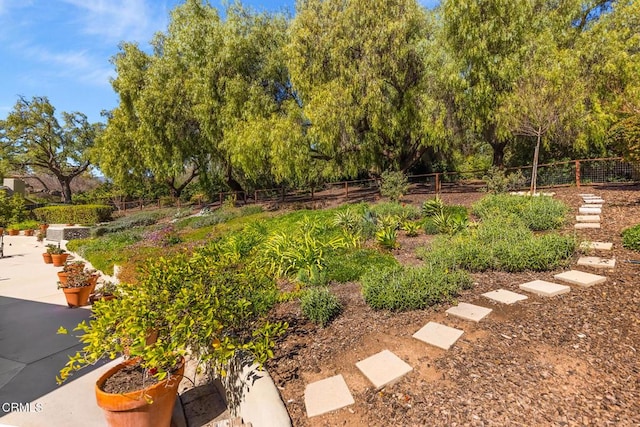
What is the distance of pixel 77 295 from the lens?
16.9ft

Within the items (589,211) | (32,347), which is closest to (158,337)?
(32,347)

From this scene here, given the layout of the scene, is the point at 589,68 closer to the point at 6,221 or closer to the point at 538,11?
the point at 538,11

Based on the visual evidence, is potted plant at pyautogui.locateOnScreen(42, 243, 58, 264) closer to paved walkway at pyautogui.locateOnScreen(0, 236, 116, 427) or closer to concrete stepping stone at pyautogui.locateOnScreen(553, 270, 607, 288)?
paved walkway at pyautogui.locateOnScreen(0, 236, 116, 427)

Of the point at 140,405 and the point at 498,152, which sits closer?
the point at 140,405

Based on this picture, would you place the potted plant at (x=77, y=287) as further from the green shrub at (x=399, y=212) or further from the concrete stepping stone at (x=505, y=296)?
the green shrub at (x=399, y=212)

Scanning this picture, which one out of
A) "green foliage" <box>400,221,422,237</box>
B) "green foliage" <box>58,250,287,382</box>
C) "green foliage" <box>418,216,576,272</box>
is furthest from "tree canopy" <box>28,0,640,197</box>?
"green foliage" <box>58,250,287,382</box>

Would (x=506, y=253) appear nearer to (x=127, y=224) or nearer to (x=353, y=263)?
(x=353, y=263)

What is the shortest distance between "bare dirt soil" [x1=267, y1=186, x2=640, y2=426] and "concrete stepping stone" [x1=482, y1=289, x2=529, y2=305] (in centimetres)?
8

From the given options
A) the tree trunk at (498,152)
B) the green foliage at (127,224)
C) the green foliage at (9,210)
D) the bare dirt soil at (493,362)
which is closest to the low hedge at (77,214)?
the green foliage at (9,210)

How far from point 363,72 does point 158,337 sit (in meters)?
10.6

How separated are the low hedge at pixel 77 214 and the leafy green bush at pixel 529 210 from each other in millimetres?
18275

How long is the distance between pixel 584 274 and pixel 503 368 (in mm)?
2656

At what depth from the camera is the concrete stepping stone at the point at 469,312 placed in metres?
3.09

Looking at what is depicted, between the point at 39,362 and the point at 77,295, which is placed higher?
the point at 77,295
